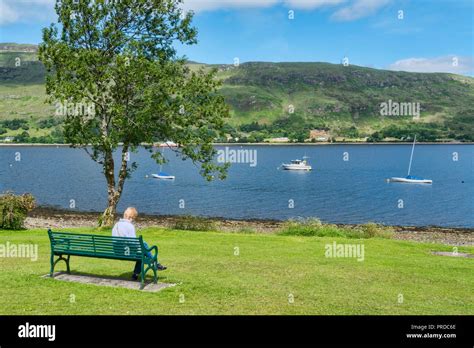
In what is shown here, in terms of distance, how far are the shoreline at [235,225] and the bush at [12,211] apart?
14.0 meters

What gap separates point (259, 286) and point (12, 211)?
2542 centimetres

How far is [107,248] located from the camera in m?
14.2

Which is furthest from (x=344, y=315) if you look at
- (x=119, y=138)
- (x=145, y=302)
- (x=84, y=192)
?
(x=84, y=192)

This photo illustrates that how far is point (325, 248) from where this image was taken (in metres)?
25.1

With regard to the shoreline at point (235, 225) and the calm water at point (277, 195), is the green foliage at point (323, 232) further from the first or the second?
the calm water at point (277, 195)

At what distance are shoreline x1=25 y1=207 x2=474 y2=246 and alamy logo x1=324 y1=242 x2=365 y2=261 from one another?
22814mm

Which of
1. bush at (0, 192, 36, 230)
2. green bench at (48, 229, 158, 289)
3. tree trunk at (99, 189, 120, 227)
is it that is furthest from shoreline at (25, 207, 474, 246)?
green bench at (48, 229, 158, 289)

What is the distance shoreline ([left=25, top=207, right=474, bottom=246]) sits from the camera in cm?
5028
